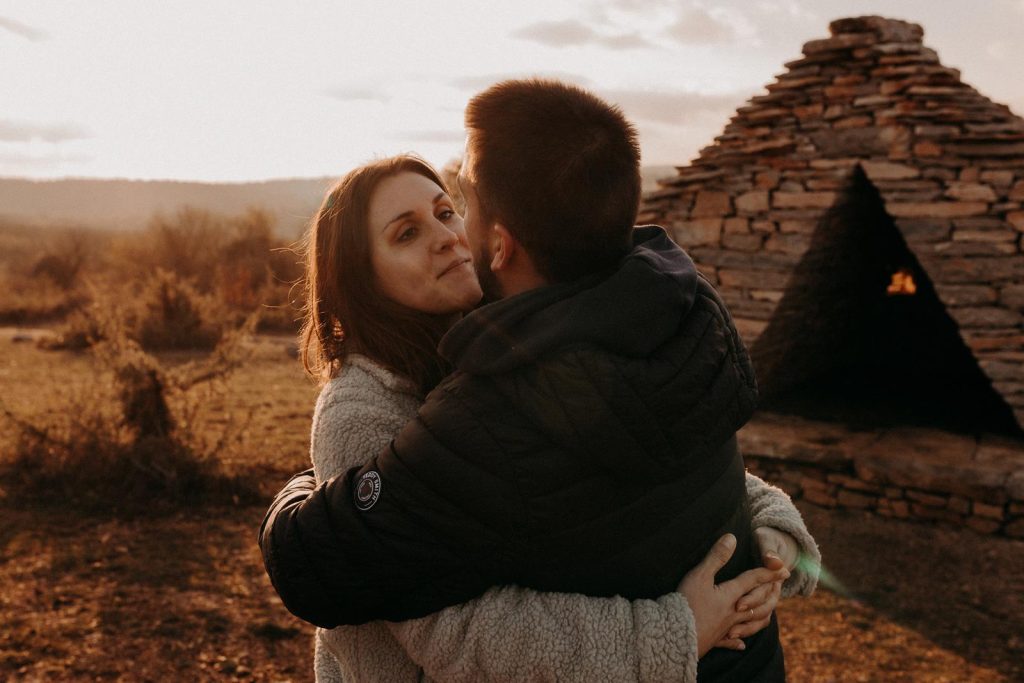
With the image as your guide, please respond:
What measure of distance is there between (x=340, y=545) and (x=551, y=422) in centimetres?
42

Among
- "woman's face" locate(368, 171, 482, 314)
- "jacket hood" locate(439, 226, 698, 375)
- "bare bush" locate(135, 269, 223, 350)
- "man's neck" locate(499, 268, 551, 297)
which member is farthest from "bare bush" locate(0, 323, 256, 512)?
"bare bush" locate(135, 269, 223, 350)

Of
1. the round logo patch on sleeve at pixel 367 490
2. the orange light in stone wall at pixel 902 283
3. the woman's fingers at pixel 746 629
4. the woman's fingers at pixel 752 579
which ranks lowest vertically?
the woman's fingers at pixel 746 629

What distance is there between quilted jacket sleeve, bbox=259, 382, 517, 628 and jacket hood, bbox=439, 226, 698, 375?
117 mm

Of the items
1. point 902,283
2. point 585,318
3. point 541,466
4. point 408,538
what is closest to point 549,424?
point 541,466

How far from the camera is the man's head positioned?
1388mm

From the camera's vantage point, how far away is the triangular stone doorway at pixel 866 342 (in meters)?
6.66

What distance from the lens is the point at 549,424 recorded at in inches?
50.3

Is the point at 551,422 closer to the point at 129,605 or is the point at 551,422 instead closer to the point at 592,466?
the point at 592,466

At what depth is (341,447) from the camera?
1.55 meters

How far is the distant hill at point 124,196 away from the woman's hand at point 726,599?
84.7 meters

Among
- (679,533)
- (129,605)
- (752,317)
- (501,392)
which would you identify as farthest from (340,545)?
(752,317)

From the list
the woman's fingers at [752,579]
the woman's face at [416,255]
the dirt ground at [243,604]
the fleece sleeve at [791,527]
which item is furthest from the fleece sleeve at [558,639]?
the dirt ground at [243,604]

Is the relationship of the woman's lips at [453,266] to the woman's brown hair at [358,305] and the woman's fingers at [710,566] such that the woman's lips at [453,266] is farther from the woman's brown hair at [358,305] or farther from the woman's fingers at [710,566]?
the woman's fingers at [710,566]

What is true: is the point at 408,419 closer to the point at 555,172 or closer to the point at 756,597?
the point at 555,172
